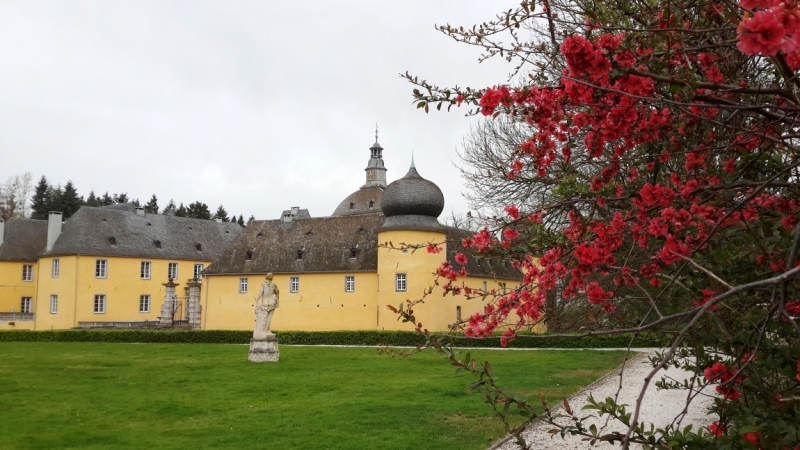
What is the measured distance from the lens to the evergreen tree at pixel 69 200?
6625 cm

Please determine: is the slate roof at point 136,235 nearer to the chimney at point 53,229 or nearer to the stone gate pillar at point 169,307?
the chimney at point 53,229

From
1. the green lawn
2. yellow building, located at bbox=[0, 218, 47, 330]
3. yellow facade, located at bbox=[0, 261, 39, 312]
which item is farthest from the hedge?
yellow building, located at bbox=[0, 218, 47, 330]

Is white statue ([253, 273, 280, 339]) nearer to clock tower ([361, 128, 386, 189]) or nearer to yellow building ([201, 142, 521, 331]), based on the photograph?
yellow building ([201, 142, 521, 331])

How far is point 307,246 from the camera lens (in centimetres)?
3700

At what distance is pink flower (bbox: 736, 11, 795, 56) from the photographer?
1.96m

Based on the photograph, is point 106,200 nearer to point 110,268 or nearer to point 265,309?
point 110,268

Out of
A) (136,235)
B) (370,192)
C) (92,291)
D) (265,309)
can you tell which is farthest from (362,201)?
(265,309)

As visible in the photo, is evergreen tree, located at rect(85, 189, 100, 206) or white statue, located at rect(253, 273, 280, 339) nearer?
white statue, located at rect(253, 273, 280, 339)

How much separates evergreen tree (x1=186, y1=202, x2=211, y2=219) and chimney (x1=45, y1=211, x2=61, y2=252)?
3270cm

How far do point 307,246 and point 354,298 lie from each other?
4406 millimetres

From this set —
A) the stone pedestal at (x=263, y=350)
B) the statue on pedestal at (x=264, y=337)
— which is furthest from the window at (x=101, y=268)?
the stone pedestal at (x=263, y=350)

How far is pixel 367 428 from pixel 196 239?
135 ft

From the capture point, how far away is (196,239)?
48.1 metres

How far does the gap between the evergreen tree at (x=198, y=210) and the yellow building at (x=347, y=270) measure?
125 feet
